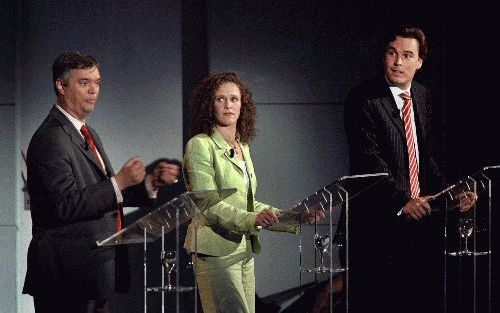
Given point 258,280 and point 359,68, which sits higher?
point 359,68

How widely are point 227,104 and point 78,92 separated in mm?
818

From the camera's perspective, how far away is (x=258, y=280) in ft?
19.5

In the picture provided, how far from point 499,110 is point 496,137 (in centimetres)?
17

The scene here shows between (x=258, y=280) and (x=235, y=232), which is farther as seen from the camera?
(x=258, y=280)

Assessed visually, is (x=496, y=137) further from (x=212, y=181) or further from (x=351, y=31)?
(x=212, y=181)

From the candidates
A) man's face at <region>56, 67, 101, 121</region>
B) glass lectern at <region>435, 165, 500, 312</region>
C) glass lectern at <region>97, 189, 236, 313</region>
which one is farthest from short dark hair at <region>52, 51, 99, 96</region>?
glass lectern at <region>435, 165, 500, 312</region>

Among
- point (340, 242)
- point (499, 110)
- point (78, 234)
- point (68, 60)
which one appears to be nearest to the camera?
point (78, 234)

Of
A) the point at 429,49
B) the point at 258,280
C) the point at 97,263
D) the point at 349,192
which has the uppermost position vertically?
Result: the point at 429,49

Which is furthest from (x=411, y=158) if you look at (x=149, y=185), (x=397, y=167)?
(x=149, y=185)

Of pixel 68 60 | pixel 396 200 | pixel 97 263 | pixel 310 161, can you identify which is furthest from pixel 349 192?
pixel 310 161

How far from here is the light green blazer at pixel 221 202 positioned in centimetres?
421

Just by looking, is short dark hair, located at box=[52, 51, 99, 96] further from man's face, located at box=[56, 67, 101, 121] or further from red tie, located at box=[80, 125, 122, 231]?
red tie, located at box=[80, 125, 122, 231]

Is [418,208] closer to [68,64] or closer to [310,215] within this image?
[310,215]

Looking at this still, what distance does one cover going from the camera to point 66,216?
148 inches
